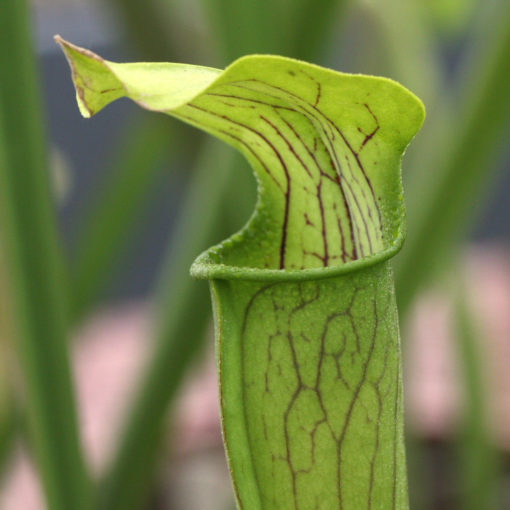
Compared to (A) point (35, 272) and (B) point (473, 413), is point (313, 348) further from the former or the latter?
(B) point (473, 413)

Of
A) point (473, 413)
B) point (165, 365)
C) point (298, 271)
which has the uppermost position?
point (298, 271)

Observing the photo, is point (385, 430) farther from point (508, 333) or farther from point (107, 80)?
point (508, 333)

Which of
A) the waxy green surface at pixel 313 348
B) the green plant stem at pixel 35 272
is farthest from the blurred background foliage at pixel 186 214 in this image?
the waxy green surface at pixel 313 348

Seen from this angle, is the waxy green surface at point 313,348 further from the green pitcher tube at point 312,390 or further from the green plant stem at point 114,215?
the green plant stem at point 114,215

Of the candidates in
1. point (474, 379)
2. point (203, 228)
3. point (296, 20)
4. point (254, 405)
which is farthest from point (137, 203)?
point (254, 405)

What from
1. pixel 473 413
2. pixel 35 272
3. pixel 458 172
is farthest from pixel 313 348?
pixel 473 413

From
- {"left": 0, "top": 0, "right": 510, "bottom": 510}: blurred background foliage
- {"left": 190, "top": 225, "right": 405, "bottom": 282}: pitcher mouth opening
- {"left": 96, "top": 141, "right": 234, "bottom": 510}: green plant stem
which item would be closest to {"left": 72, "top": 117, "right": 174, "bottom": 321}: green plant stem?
{"left": 0, "top": 0, "right": 510, "bottom": 510}: blurred background foliage

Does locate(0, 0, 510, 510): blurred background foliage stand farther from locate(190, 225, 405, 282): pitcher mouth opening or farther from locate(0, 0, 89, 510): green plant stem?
locate(190, 225, 405, 282): pitcher mouth opening
